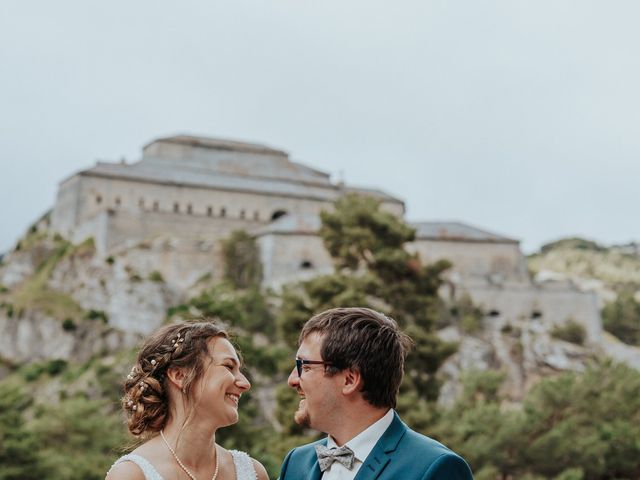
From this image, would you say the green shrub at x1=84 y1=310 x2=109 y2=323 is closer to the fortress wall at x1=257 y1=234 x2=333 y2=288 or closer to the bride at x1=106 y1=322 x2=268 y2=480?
the fortress wall at x1=257 y1=234 x2=333 y2=288

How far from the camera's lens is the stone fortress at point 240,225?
50062mm

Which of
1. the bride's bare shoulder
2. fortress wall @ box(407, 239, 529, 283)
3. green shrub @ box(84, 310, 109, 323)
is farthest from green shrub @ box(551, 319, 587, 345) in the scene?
the bride's bare shoulder

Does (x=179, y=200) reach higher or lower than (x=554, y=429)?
higher

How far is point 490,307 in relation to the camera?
161 ft

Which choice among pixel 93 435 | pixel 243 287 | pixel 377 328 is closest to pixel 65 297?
pixel 243 287

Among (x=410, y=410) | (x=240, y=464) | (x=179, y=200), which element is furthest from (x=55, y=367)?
(x=240, y=464)

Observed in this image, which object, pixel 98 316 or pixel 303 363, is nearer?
pixel 303 363

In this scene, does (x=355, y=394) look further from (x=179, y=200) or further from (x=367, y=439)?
(x=179, y=200)

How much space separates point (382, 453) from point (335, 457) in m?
0.20

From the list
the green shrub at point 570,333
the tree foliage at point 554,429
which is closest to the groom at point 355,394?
the tree foliage at point 554,429

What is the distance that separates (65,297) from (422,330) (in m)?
28.8

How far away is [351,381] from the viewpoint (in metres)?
3.75

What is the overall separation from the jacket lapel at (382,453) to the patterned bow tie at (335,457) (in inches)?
2.9

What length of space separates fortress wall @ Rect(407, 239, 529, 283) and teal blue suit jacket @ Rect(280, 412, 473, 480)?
161 ft
